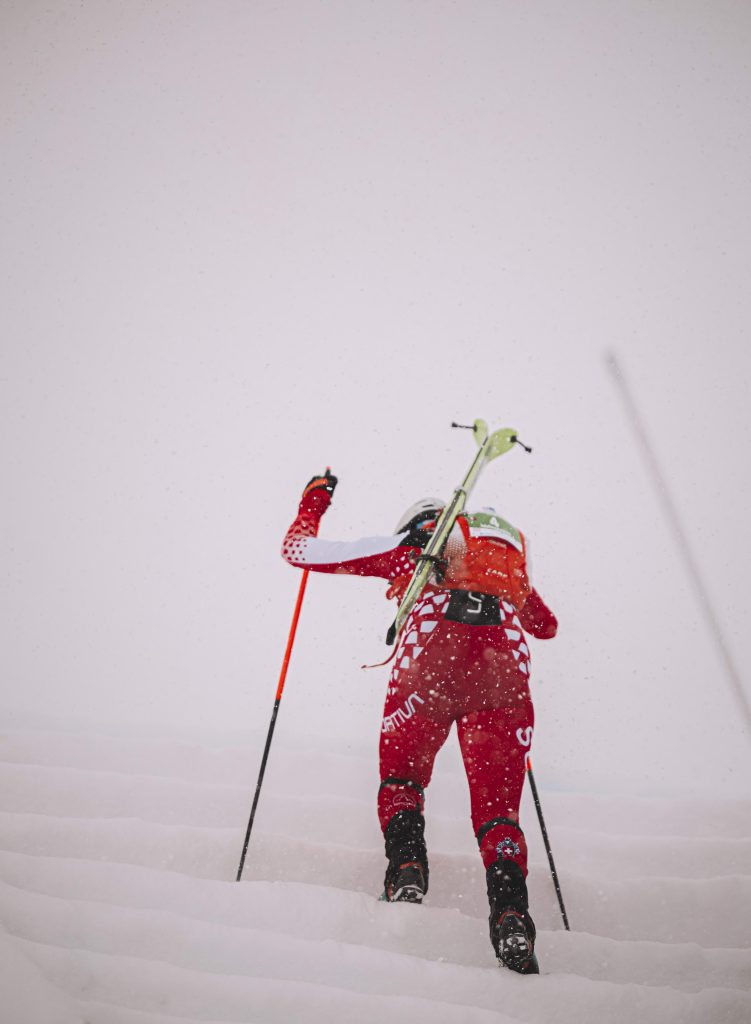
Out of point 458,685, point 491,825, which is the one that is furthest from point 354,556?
point 491,825

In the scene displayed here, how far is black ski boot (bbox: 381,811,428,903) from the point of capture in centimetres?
193

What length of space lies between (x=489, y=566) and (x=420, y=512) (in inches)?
20.7

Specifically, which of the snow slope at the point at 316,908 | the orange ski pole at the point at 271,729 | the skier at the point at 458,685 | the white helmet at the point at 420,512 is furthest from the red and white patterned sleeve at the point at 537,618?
the orange ski pole at the point at 271,729

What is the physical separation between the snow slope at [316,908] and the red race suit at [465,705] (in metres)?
0.39

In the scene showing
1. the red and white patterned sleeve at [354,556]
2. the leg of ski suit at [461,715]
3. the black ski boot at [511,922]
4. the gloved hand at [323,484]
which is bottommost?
the black ski boot at [511,922]

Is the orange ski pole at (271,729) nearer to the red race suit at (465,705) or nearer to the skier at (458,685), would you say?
the skier at (458,685)

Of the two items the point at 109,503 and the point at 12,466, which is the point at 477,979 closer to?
the point at 109,503

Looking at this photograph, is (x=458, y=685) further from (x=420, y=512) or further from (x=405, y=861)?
(x=420, y=512)

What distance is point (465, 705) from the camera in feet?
7.50

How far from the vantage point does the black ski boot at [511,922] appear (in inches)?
65.3

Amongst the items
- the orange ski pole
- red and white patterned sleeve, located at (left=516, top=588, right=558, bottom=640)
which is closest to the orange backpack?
red and white patterned sleeve, located at (left=516, top=588, right=558, bottom=640)

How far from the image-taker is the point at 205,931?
1.77m

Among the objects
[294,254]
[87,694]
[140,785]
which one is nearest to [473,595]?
[140,785]

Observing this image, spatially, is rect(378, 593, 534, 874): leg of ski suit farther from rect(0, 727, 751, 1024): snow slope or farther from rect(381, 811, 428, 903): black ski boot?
rect(0, 727, 751, 1024): snow slope
